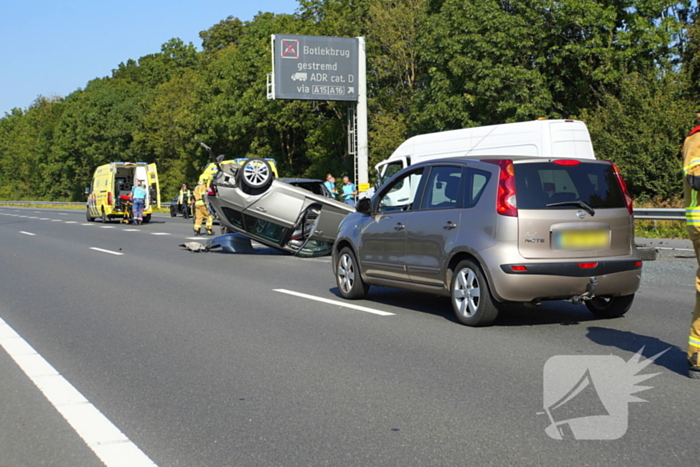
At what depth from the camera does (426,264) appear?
27.3 feet

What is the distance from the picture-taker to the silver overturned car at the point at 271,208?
15500mm

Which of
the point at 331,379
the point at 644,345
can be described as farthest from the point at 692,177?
the point at 331,379

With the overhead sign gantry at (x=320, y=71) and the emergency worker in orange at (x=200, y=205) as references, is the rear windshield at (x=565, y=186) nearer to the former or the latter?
the emergency worker in orange at (x=200, y=205)

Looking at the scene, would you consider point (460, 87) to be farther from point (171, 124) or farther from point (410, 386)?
point (171, 124)

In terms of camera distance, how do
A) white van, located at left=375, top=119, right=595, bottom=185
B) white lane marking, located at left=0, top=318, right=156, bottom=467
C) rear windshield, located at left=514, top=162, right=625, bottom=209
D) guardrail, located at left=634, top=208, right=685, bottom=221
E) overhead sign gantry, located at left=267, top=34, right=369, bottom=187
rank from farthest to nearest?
overhead sign gantry, located at left=267, top=34, right=369, bottom=187 → guardrail, located at left=634, top=208, right=685, bottom=221 → white van, located at left=375, top=119, right=595, bottom=185 → rear windshield, located at left=514, top=162, right=625, bottom=209 → white lane marking, located at left=0, top=318, right=156, bottom=467

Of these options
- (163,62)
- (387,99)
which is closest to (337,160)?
(387,99)

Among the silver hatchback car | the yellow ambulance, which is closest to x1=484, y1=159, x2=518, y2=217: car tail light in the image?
the silver hatchback car

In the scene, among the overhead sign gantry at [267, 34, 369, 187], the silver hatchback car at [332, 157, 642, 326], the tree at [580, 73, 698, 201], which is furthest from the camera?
the overhead sign gantry at [267, 34, 369, 187]

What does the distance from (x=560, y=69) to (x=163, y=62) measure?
79293 mm

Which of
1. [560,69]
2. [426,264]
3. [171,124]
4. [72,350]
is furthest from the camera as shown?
[171,124]

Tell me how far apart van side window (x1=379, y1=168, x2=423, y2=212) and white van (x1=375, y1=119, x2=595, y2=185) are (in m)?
5.80

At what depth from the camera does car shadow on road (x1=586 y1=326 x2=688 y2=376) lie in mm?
6047

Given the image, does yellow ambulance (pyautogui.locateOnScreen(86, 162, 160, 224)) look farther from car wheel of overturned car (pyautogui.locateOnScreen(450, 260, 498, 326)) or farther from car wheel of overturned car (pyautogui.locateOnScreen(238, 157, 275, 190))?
car wheel of overturned car (pyautogui.locateOnScreen(450, 260, 498, 326))

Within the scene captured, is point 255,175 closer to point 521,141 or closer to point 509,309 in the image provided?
point 521,141
